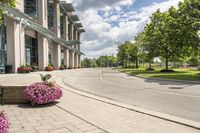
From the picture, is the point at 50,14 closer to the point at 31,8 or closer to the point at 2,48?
the point at 31,8

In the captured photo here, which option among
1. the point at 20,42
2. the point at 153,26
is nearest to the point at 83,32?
the point at 153,26

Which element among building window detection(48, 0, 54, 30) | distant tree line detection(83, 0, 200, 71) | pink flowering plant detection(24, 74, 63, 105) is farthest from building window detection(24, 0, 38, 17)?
pink flowering plant detection(24, 74, 63, 105)

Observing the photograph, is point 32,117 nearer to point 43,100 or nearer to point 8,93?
point 43,100

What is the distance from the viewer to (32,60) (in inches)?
1735

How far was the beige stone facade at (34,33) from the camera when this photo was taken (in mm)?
30797

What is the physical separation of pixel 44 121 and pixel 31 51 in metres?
38.9

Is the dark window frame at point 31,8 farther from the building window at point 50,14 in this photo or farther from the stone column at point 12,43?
the stone column at point 12,43

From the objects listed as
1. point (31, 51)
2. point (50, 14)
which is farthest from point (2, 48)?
point (50, 14)

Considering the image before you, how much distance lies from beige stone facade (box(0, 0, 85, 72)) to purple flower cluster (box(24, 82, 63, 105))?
3.23 metres

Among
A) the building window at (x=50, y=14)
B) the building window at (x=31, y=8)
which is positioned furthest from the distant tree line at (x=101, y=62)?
the building window at (x=31, y=8)

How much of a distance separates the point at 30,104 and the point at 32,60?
119 feet

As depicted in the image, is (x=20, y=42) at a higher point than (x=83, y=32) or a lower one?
lower

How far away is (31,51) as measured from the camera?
43656 mm

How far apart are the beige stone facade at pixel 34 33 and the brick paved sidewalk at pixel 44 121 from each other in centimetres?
405
